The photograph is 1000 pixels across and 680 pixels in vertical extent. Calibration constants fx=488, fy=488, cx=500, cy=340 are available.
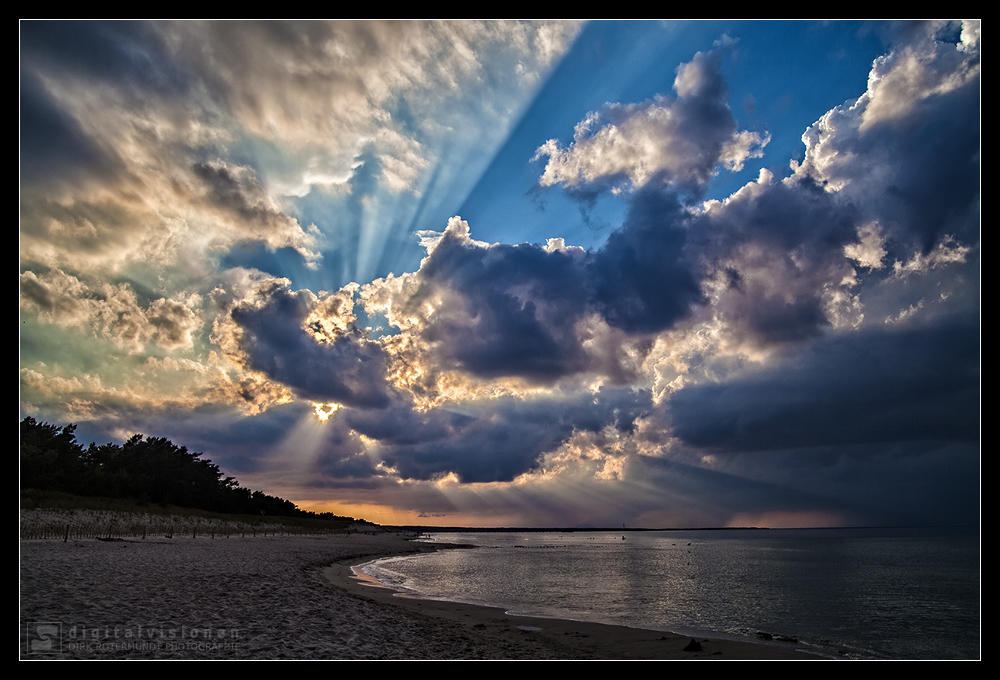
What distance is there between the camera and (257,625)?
17547 mm

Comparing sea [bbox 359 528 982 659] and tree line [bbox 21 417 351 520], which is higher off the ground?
tree line [bbox 21 417 351 520]

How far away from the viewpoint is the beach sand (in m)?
14.4

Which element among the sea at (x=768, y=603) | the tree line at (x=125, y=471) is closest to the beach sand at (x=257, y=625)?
the sea at (x=768, y=603)

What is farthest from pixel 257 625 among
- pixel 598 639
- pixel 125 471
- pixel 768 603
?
pixel 125 471

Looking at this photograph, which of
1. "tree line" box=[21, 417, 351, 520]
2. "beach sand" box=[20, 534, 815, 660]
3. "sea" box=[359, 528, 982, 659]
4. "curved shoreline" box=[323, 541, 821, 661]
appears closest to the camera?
"beach sand" box=[20, 534, 815, 660]

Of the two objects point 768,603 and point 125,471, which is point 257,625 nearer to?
point 768,603

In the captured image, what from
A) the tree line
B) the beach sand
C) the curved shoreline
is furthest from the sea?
the tree line

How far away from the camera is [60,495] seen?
61.7 m

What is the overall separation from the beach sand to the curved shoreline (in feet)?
0.28

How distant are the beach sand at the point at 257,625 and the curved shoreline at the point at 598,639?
0.28 feet

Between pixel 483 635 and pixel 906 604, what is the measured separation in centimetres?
4116

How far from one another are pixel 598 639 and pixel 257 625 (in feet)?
48.7

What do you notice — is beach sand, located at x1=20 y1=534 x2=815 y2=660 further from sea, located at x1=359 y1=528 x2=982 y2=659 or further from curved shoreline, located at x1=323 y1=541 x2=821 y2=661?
sea, located at x1=359 y1=528 x2=982 y2=659
